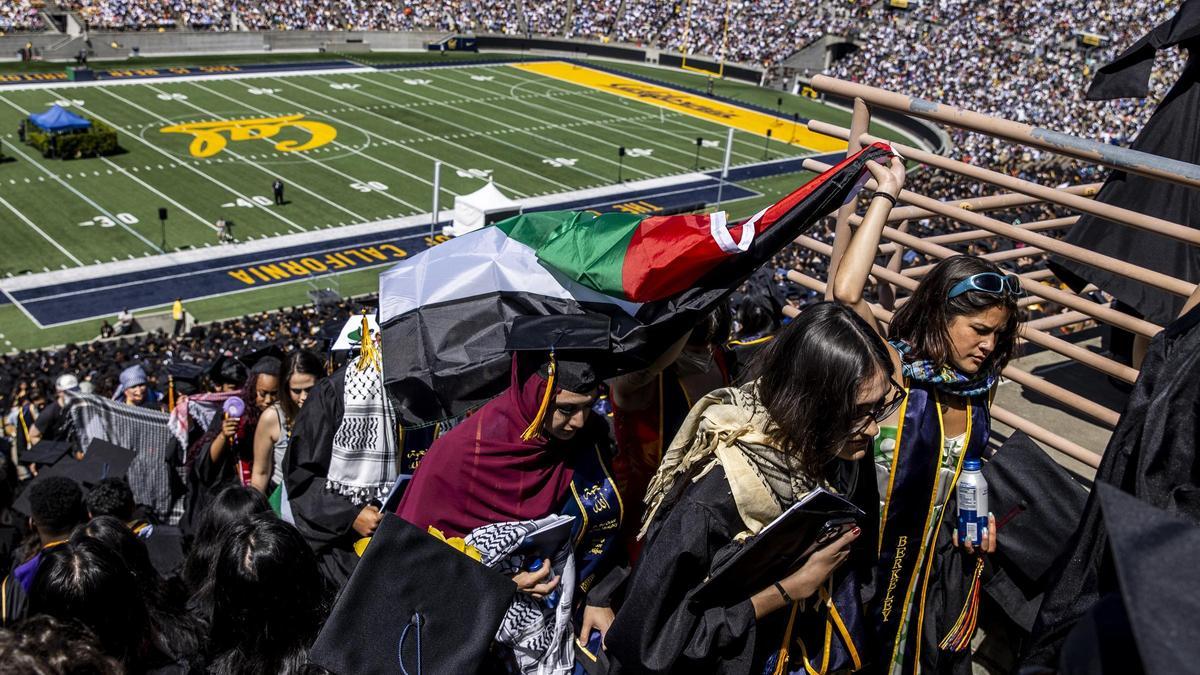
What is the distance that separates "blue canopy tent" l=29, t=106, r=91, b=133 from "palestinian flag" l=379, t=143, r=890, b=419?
99.4ft

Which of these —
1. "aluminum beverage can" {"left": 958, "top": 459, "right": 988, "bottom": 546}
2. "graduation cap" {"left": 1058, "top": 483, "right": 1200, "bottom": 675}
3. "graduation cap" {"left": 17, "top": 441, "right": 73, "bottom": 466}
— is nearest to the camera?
"graduation cap" {"left": 1058, "top": 483, "right": 1200, "bottom": 675}

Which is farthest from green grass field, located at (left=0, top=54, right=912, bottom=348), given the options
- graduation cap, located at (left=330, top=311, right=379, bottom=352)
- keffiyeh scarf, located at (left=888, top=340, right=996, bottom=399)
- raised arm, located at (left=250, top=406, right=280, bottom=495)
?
keffiyeh scarf, located at (left=888, top=340, right=996, bottom=399)

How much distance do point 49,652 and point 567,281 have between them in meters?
2.04

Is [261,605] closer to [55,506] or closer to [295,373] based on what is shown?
[55,506]

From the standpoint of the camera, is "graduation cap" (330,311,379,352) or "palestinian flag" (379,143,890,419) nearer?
"palestinian flag" (379,143,890,419)

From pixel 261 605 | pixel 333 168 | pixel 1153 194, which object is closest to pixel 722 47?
pixel 333 168

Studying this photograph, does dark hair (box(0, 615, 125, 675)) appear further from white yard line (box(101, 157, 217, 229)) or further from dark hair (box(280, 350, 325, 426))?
white yard line (box(101, 157, 217, 229))

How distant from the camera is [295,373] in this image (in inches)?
196

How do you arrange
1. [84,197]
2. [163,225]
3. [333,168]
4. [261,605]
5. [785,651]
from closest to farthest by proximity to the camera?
1. [785,651]
2. [261,605]
3. [163,225]
4. [84,197]
5. [333,168]

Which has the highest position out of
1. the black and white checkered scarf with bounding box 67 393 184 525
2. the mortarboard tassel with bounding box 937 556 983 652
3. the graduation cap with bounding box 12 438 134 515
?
the mortarboard tassel with bounding box 937 556 983 652

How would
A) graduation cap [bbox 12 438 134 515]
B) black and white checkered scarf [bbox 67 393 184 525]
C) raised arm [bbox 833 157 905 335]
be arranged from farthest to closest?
1. black and white checkered scarf [bbox 67 393 184 525]
2. graduation cap [bbox 12 438 134 515]
3. raised arm [bbox 833 157 905 335]

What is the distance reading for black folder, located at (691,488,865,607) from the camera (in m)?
2.68

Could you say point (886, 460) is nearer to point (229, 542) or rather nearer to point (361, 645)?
point (361, 645)

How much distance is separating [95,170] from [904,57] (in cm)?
3410
